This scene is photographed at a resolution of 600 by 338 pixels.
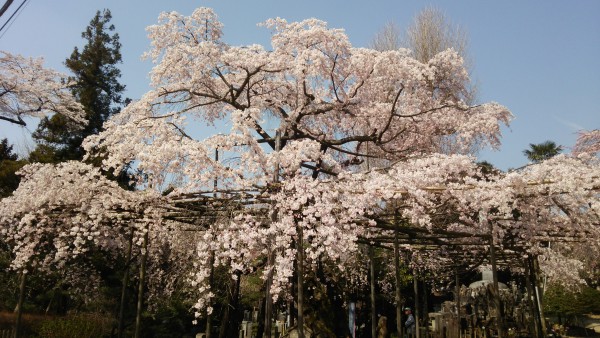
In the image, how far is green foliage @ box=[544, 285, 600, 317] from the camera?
64.8 feet

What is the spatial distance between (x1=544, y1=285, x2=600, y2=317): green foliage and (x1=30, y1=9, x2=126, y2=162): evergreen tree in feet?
78.4

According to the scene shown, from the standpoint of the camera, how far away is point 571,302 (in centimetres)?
2003

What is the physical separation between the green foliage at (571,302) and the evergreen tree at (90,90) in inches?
940

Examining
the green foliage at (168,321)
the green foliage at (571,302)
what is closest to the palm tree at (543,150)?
the green foliage at (571,302)

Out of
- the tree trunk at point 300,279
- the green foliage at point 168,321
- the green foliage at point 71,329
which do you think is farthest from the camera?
the green foliage at point 168,321

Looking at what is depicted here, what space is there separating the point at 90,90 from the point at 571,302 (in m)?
27.3

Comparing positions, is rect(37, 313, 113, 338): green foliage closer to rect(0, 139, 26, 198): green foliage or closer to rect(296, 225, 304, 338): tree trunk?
rect(296, 225, 304, 338): tree trunk

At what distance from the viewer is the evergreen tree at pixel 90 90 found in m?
23.7

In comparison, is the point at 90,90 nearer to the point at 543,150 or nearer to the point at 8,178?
the point at 8,178

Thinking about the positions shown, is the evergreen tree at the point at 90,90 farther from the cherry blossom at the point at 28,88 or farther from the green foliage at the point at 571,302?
the green foliage at the point at 571,302

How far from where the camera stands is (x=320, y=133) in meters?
12.9

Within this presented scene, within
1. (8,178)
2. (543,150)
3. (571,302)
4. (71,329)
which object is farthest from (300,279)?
(543,150)

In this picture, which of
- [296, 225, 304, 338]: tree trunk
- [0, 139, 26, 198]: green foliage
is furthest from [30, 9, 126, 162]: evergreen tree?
[296, 225, 304, 338]: tree trunk

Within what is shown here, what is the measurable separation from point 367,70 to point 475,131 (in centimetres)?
341
